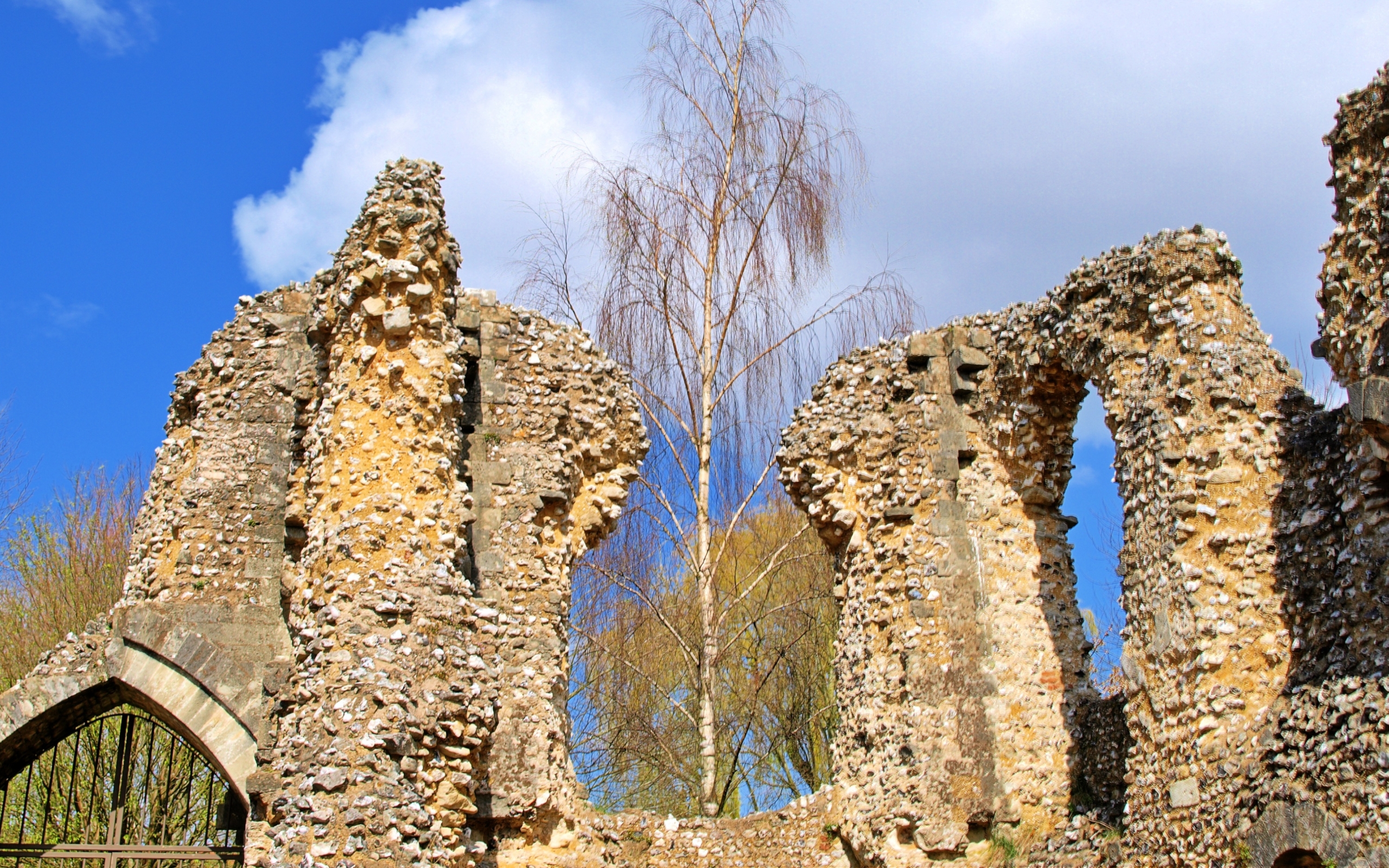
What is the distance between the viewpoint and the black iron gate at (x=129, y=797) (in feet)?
34.4

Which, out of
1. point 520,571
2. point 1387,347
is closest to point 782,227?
point 520,571

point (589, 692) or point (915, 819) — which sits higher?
point (589, 692)

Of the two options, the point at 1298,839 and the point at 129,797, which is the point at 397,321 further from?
the point at 129,797

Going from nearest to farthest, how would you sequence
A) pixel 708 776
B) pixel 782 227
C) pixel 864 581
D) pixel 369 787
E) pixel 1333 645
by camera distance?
pixel 369 787, pixel 1333 645, pixel 864 581, pixel 708 776, pixel 782 227

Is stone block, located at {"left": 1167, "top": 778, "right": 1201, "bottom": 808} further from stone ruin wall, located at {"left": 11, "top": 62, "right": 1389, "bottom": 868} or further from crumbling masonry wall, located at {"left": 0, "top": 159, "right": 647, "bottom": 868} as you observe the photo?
crumbling masonry wall, located at {"left": 0, "top": 159, "right": 647, "bottom": 868}

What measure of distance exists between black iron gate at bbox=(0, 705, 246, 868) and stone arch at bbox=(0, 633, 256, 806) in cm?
64

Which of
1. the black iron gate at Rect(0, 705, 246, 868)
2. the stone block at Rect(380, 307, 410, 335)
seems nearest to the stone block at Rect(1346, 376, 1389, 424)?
the stone block at Rect(380, 307, 410, 335)

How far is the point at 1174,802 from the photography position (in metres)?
8.06

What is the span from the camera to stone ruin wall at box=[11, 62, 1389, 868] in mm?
7391

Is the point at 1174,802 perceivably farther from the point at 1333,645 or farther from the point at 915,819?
the point at 915,819

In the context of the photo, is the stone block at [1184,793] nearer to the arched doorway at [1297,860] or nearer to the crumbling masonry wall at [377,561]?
the arched doorway at [1297,860]

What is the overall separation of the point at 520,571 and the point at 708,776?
343cm

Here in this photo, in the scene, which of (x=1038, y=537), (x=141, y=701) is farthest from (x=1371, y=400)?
(x=141, y=701)

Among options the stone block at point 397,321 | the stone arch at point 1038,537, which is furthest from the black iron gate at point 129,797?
the stone arch at point 1038,537
